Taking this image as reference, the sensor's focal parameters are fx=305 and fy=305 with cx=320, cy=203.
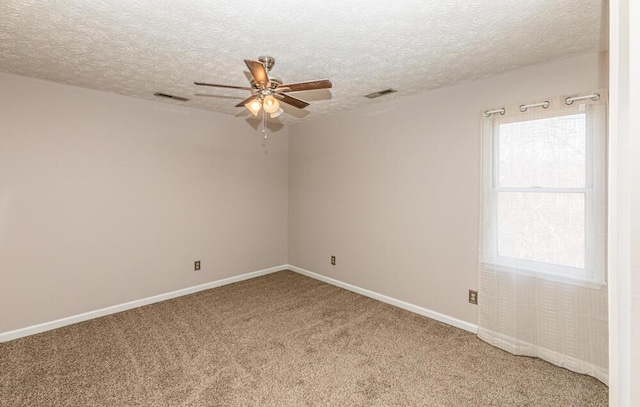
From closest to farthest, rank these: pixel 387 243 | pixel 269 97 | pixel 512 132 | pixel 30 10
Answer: pixel 30 10
pixel 269 97
pixel 512 132
pixel 387 243

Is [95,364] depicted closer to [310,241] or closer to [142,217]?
[142,217]

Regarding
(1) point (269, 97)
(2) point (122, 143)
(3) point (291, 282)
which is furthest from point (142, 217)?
(1) point (269, 97)

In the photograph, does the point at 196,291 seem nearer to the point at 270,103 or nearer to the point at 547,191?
the point at 270,103

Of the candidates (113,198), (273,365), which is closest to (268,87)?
(273,365)

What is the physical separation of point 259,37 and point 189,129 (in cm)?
229

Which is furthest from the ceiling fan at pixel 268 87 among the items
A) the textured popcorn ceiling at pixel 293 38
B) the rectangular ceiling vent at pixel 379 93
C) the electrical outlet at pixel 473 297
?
the electrical outlet at pixel 473 297

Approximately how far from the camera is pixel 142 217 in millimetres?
3629

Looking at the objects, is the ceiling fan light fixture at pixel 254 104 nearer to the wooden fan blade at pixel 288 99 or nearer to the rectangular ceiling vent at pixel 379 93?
the wooden fan blade at pixel 288 99

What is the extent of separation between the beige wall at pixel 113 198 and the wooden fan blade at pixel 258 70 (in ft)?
7.56

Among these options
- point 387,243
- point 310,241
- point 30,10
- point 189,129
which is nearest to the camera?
point 30,10

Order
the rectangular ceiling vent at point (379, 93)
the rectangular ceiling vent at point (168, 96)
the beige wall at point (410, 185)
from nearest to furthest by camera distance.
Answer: the beige wall at point (410, 185) → the rectangular ceiling vent at point (379, 93) → the rectangular ceiling vent at point (168, 96)

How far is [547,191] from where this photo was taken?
2461 mm

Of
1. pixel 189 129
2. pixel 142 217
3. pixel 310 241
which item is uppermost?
pixel 189 129

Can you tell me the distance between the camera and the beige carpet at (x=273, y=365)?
2.08m
